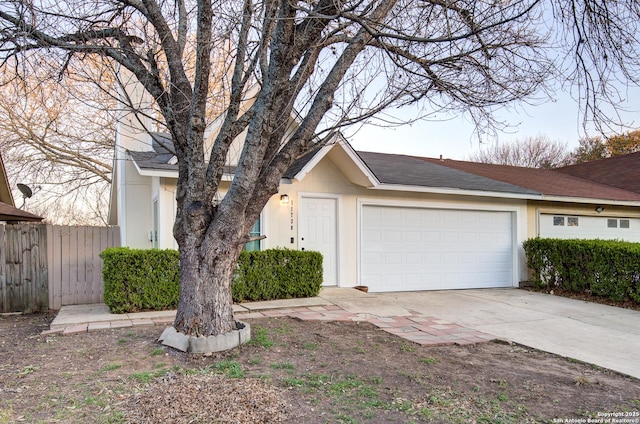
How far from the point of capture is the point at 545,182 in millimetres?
13289

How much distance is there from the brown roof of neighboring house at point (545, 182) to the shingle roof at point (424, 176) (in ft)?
4.31

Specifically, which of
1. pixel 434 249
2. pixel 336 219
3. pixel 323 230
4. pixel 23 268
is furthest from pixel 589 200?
pixel 23 268

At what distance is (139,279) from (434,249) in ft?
21.8

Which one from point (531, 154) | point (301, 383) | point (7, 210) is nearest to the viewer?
point (301, 383)

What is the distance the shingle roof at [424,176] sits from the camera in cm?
1005

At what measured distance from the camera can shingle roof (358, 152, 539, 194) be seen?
33.0 ft

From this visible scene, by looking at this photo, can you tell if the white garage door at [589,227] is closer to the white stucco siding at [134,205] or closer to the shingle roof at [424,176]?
the shingle roof at [424,176]

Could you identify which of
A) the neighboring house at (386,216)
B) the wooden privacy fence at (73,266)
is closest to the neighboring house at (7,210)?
the wooden privacy fence at (73,266)

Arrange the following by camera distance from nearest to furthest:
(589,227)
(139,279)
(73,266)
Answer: (139,279) < (73,266) < (589,227)

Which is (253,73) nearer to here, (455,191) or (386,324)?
(386,324)

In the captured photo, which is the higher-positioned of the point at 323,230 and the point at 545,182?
the point at 545,182

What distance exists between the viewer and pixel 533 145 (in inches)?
1220

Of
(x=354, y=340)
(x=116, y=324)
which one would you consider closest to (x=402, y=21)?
(x=354, y=340)

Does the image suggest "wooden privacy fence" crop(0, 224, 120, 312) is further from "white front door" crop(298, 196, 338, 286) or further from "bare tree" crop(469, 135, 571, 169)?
"bare tree" crop(469, 135, 571, 169)
